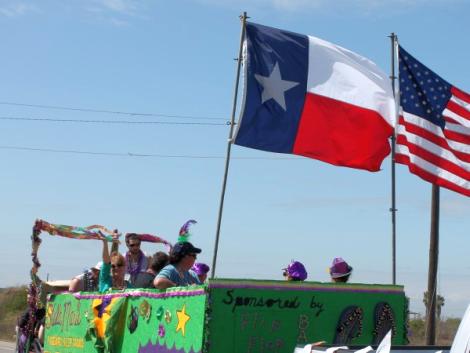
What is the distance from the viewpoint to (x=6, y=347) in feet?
84.0

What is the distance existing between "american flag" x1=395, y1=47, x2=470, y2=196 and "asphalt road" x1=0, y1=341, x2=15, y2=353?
14344mm

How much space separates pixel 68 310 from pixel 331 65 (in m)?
4.57

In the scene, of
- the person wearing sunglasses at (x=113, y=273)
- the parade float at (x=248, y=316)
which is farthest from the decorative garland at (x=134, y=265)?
the parade float at (x=248, y=316)

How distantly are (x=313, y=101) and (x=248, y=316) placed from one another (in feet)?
16.6

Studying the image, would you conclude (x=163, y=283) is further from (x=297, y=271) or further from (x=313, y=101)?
(x=313, y=101)

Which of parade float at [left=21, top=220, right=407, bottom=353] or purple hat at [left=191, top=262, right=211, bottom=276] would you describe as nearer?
parade float at [left=21, top=220, right=407, bottom=353]

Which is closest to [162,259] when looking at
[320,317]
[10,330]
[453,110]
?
[320,317]

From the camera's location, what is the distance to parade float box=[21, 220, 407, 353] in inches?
297

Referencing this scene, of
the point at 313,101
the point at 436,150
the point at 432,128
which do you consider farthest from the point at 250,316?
the point at 432,128

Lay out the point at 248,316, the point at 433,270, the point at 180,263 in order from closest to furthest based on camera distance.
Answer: the point at 248,316
the point at 180,263
the point at 433,270

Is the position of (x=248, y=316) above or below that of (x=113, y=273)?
below

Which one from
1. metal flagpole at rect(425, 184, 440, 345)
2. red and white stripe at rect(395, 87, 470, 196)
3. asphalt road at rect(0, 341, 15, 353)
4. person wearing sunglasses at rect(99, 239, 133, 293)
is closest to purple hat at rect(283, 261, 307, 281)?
person wearing sunglasses at rect(99, 239, 133, 293)

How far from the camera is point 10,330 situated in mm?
34156

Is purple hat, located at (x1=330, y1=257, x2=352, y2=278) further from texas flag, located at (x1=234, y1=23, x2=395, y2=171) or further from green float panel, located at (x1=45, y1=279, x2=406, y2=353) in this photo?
texas flag, located at (x1=234, y1=23, x2=395, y2=171)
